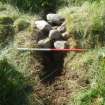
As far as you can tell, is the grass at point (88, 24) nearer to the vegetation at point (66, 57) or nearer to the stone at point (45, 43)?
the vegetation at point (66, 57)

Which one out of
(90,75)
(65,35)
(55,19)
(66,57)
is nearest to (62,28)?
(65,35)

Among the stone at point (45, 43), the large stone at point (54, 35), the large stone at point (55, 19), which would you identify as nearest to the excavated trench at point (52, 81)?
the stone at point (45, 43)

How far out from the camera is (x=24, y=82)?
202 inches

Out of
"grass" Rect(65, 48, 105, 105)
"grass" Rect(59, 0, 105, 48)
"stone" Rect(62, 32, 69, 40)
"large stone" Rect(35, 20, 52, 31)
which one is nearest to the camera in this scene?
"grass" Rect(65, 48, 105, 105)

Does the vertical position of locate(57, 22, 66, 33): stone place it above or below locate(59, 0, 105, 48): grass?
below

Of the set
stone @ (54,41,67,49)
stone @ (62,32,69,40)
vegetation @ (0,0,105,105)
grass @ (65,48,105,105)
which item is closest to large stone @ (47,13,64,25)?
vegetation @ (0,0,105,105)

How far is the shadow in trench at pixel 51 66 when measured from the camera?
5.43m

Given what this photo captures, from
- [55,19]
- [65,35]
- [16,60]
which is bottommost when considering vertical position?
[16,60]

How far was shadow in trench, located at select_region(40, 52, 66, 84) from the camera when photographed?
543 cm

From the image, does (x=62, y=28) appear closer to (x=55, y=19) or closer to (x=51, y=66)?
(x=55, y=19)

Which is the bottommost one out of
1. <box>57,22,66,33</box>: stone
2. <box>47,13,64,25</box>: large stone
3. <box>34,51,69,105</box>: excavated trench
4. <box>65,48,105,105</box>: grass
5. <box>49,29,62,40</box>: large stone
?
<box>34,51,69,105</box>: excavated trench

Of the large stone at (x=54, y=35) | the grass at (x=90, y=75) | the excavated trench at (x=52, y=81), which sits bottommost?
the excavated trench at (x=52, y=81)

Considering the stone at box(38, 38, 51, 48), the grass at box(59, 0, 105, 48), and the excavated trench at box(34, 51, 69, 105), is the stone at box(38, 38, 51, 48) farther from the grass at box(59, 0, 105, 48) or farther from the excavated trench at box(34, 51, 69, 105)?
the grass at box(59, 0, 105, 48)

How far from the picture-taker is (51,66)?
564 centimetres
